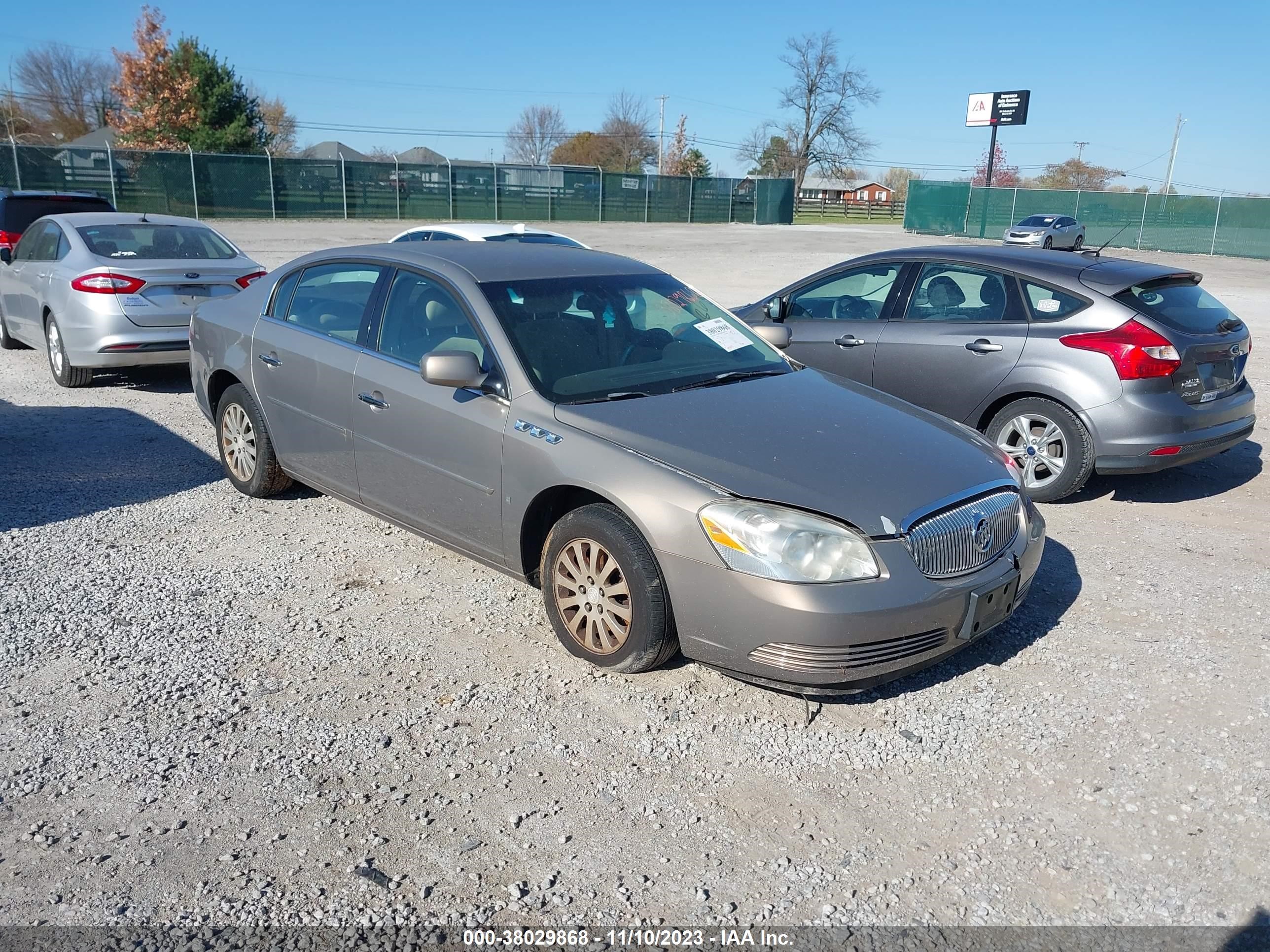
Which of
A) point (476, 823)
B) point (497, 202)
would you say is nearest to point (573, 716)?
point (476, 823)

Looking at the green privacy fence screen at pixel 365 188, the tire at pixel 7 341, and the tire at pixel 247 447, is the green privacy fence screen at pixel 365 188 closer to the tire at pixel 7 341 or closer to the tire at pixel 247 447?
the tire at pixel 7 341

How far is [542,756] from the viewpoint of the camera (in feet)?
11.6

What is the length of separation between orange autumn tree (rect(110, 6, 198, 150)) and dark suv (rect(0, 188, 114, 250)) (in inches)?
1685

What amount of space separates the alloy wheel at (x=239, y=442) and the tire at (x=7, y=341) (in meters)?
6.39

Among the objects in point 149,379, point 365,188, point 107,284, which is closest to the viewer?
point 107,284

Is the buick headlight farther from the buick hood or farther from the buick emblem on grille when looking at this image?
the buick emblem on grille

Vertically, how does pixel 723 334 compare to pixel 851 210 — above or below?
below

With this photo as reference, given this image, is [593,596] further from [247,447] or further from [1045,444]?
[1045,444]

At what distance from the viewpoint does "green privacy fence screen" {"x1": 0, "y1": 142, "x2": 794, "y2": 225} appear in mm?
35781

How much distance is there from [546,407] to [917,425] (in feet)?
5.36

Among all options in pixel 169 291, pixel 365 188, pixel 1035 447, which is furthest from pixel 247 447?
pixel 365 188

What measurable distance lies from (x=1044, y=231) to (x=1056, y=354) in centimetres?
3266

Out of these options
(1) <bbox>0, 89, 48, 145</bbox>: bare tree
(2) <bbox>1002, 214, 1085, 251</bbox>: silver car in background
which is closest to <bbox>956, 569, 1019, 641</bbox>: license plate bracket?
(2) <bbox>1002, 214, 1085, 251</bbox>: silver car in background

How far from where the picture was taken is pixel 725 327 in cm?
525
